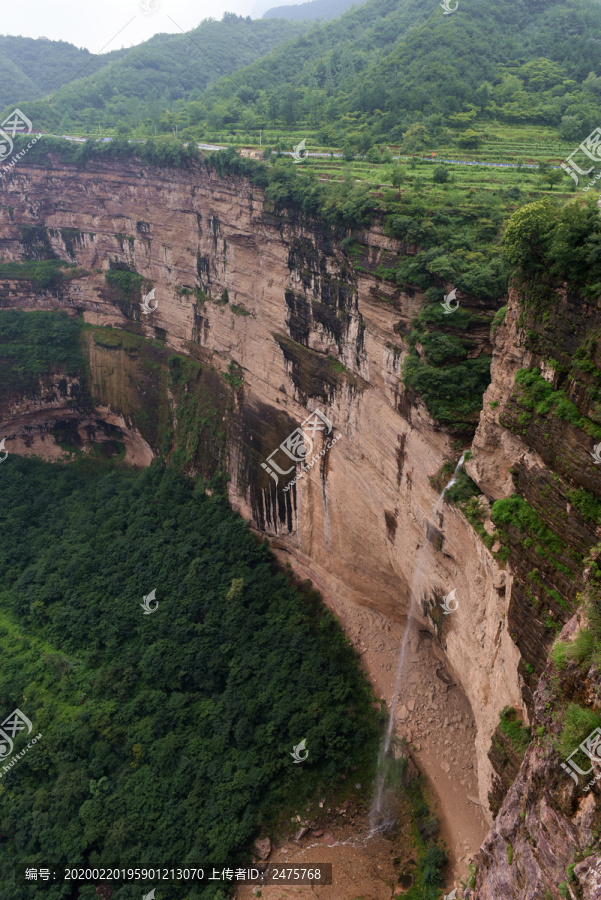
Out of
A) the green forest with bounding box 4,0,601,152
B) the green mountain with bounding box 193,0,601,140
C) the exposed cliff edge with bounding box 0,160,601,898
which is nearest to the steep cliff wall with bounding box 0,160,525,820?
the exposed cliff edge with bounding box 0,160,601,898

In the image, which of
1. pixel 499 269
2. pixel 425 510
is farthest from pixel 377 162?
pixel 425 510

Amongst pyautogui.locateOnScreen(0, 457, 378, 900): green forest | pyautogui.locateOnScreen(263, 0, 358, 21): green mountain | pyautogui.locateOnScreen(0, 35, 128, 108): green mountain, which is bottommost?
pyautogui.locateOnScreen(0, 457, 378, 900): green forest

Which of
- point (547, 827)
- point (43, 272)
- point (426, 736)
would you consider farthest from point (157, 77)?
point (547, 827)

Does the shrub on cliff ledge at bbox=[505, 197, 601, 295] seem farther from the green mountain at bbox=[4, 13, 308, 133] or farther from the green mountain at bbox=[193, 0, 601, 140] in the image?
the green mountain at bbox=[4, 13, 308, 133]

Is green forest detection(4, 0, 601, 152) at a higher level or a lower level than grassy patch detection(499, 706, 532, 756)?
higher

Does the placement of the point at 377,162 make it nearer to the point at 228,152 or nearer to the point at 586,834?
the point at 228,152
